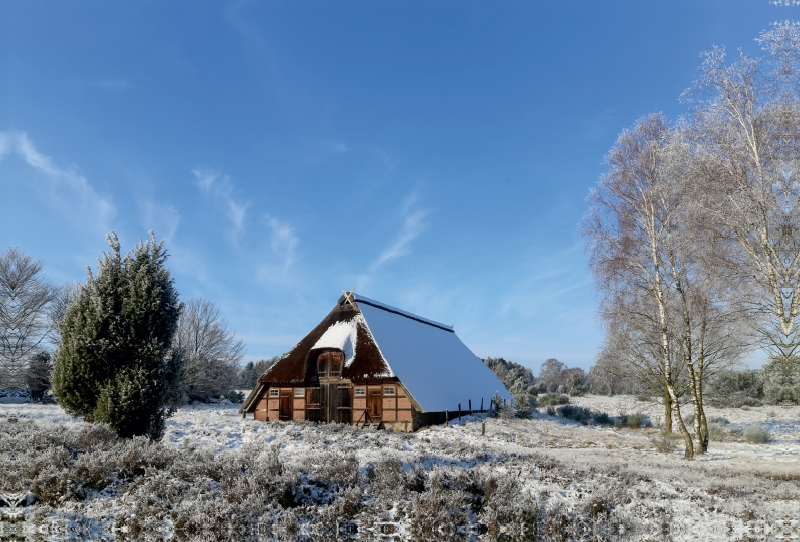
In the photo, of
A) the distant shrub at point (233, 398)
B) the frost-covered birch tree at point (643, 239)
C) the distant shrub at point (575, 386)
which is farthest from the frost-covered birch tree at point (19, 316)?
the distant shrub at point (575, 386)

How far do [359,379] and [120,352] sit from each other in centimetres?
1340

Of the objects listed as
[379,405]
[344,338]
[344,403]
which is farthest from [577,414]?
[344,338]

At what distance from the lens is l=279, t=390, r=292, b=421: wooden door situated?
2575 centimetres

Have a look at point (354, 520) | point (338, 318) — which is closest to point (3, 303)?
point (338, 318)

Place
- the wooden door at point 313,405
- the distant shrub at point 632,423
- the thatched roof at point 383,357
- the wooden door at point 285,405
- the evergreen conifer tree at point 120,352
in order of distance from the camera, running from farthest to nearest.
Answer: the distant shrub at point 632,423, the wooden door at point 285,405, the wooden door at point 313,405, the thatched roof at point 383,357, the evergreen conifer tree at point 120,352

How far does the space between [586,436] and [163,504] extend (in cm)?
2137

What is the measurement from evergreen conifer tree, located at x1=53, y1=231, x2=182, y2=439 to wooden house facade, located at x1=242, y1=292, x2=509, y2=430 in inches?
477

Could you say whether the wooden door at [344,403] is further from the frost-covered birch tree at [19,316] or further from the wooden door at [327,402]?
the frost-covered birch tree at [19,316]

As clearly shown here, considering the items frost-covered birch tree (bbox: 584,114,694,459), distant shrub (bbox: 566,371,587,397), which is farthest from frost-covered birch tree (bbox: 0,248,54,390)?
distant shrub (bbox: 566,371,587,397)

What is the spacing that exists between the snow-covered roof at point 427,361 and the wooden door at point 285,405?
220 inches

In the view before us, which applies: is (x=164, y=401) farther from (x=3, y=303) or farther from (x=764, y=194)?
(x=3, y=303)

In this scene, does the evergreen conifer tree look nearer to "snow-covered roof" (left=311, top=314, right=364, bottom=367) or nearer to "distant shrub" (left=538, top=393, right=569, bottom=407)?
"snow-covered roof" (left=311, top=314, right=364, bottom=367)

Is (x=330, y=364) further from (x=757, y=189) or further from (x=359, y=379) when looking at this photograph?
(x=757, y=189)

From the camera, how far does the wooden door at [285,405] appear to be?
84.5 feet
